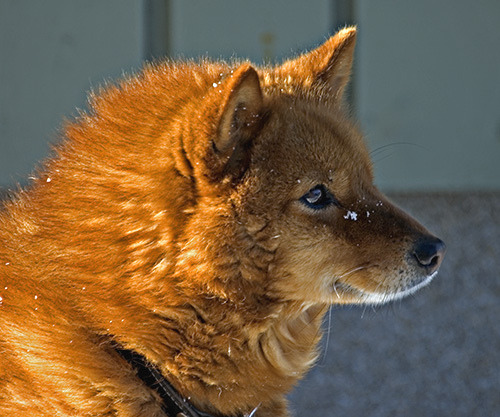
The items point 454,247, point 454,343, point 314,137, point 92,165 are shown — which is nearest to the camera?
point 92,165

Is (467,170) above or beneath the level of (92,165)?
beneath

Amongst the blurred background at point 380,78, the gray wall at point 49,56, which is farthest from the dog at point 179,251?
the gray wall at point 49,56

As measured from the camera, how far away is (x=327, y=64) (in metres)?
3.00

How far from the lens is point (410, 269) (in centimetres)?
271

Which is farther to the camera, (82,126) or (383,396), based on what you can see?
(383,396)

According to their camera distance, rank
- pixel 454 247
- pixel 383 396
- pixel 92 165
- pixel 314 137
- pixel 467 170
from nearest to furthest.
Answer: pixel 92 165 < pixel 314 137 < pixel 383 396 < pixel 454 247 < pixel 467 170

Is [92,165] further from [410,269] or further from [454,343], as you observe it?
[454,343]

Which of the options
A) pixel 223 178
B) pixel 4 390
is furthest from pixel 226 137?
pixel 4 390

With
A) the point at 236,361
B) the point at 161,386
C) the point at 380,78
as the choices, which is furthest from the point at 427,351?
the point at 161,386

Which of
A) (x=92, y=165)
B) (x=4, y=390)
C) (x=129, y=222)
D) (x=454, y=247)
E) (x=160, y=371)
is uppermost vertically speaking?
(x=92, y=165)

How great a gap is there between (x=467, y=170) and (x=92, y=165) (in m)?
5.74

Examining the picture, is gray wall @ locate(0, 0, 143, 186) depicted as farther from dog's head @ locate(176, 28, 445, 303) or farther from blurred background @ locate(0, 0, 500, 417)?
dog's head @ locate(176, 28, 445, 303)

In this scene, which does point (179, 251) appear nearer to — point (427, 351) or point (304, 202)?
point (304, 202)

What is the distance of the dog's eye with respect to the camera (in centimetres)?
258
